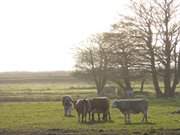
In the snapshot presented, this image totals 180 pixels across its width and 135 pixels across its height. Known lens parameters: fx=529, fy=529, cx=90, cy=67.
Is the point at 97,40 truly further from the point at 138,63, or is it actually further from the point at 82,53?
the point at 138,63

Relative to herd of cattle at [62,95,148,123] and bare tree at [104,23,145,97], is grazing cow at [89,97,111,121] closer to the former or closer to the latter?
herd of cattle at [62,95,148,123]

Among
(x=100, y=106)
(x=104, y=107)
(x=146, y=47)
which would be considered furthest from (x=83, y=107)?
(x=146, y=47)

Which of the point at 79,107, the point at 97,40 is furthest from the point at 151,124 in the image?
the point at 97,40

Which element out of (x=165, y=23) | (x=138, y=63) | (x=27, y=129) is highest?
(x=165, y=23)

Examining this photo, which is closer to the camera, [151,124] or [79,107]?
[151,124]

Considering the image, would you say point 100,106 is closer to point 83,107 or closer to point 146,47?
point 83,107

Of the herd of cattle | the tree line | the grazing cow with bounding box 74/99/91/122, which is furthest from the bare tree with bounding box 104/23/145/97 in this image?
the grazing cow with bounding box 74/99/91/122

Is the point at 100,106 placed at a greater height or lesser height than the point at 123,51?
lesser

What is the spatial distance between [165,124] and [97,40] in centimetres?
6430

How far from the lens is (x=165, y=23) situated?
65.1 metres

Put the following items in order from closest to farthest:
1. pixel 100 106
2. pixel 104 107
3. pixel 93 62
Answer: pixel 104 107, pixel 100 106, pixel 93 62

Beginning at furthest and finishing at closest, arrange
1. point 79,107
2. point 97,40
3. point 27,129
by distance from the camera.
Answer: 1. point 97,40
2. point 79,107
3. point 27,129

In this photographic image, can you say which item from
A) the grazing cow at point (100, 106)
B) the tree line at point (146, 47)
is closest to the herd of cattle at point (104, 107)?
the grazing cow at point (100, 106)

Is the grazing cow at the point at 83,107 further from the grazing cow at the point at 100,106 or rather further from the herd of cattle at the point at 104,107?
the grazing cow at the point at 100,106
